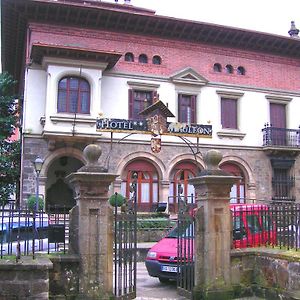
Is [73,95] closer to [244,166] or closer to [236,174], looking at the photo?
[236,174]

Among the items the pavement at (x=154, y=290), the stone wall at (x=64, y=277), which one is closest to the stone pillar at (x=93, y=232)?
→ the stone wall at (x=64, y=277)

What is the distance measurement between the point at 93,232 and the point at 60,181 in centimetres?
1702

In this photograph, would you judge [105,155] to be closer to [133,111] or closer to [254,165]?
[133,111]

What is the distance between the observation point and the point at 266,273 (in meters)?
9.25

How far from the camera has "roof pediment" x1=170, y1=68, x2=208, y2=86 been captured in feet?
82.4

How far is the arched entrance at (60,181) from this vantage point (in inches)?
970

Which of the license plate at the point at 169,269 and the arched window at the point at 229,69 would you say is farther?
the arched window at the point at 229,69

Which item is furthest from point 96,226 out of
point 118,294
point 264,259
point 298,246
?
point 298,246

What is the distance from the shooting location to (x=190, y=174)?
25562mm

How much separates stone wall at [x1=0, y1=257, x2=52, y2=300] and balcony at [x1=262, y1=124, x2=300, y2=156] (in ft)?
67.2

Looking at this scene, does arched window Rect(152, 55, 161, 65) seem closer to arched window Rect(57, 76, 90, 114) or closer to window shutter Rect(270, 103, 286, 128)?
arched window Rect(57, 76, 90, 114)

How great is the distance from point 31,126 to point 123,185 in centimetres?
539

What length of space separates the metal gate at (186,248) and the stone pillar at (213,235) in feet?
1.10

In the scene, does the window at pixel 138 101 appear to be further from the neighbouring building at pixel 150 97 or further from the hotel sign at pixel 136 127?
the hotel sign at pixel 136 127
